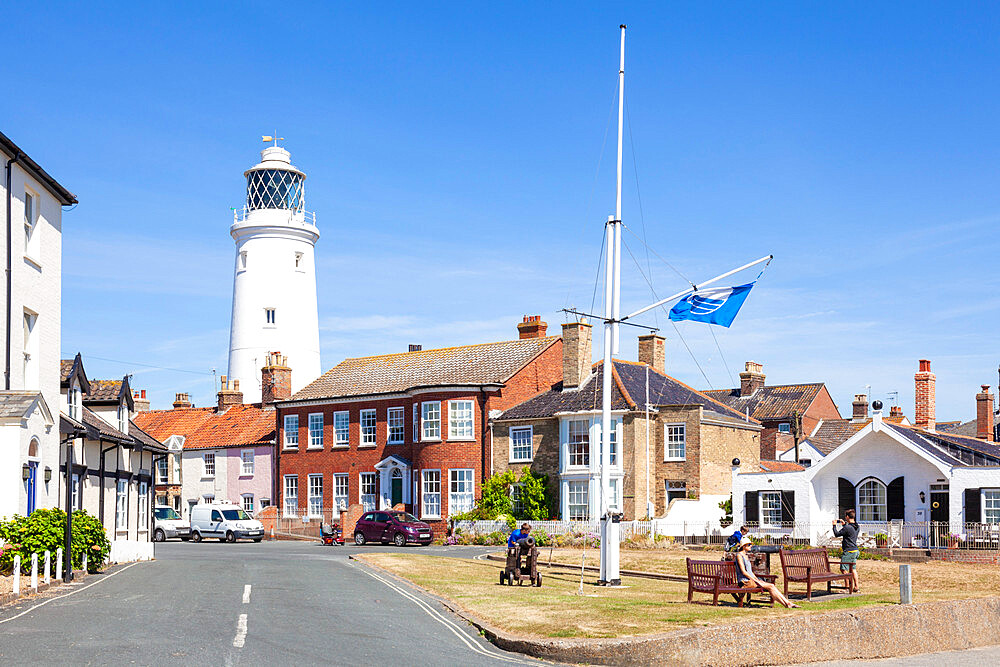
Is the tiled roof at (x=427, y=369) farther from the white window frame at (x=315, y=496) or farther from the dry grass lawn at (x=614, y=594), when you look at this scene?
the dry grass lawn at (x=614, y=594)

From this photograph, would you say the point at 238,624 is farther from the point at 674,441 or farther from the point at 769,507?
the point at 674,441

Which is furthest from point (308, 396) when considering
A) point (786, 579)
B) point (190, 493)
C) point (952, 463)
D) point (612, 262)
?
point (786, 579)

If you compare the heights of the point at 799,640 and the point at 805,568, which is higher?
the point at 805,568

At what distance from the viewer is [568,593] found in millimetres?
23609

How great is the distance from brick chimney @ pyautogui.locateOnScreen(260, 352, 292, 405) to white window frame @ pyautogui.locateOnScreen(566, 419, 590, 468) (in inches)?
797

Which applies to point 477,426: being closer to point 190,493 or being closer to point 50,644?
point 190,493

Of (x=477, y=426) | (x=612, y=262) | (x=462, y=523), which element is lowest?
(x=462, y=523)

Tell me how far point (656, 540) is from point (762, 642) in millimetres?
28474

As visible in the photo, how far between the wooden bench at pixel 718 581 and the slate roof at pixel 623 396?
28.4m

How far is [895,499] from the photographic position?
4094 cm

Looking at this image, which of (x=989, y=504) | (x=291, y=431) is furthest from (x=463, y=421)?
(x=989, y=504)

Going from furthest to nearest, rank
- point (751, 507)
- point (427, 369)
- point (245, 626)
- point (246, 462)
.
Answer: point (246, 462), point (427, 369), point (751, 507), point (245, 626)

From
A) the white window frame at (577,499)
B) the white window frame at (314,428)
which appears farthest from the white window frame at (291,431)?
the white window frame at (577,499)

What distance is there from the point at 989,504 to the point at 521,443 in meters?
22.0
